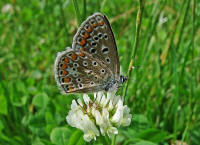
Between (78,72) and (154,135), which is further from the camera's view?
(154,135)

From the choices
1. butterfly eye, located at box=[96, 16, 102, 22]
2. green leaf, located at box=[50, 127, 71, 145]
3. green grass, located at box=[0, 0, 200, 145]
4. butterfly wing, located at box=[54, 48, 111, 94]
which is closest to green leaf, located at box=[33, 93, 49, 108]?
green grass, located at box=[0, 0, 200, 145]

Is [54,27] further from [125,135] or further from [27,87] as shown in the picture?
[125,135]

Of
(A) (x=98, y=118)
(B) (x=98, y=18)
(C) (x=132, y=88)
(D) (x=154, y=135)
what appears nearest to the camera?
(A) (x=98, y=118)

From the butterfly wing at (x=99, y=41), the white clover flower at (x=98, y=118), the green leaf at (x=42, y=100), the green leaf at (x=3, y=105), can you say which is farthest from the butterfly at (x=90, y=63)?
the green leaf at (x=3, y=105)

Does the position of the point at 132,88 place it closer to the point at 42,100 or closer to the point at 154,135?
the point at 154,135

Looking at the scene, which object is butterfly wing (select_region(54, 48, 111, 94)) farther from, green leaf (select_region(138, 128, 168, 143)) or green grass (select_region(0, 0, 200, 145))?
green leaf (select_region(138, 128, 168, 143))

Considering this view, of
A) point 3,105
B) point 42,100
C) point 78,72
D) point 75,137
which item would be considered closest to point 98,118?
point 75,137

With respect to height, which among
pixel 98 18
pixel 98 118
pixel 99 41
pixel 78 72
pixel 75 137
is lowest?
pixel 75 137

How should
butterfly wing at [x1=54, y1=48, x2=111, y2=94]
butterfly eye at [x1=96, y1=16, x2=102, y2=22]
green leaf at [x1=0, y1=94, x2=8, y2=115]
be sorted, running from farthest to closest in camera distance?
green leaf at [x1=0, y1=94, x2=8, y2=115] < butterfly wing at [x1=54, y1=48, x2=111, y2=94] < butterfly eye at [x1=96, y1=16, x2=102, y2=22]
